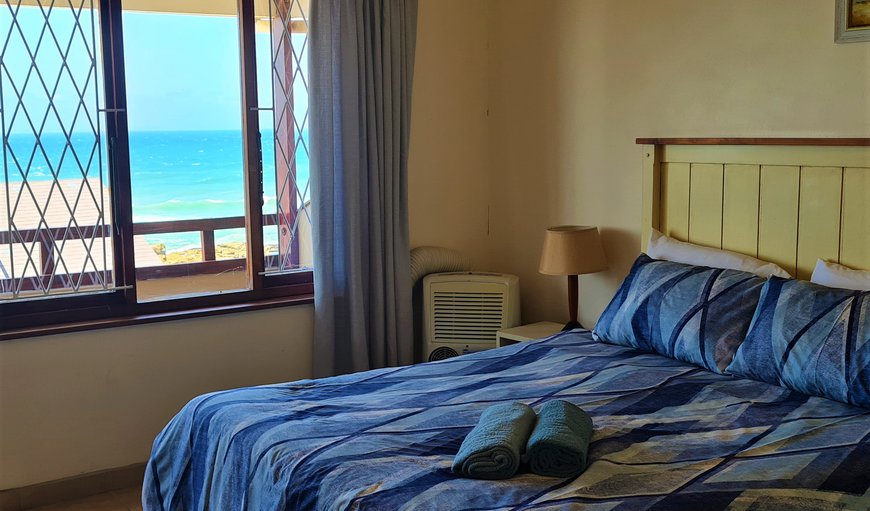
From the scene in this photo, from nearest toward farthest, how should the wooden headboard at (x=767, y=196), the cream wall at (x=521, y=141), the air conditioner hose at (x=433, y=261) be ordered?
1. the wooden headboard at (x=767, y=196)
2. the cream wall at (x=521, y=141)
3. the air conditioner hose at (x=433, y=261)

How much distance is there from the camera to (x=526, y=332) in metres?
3.79

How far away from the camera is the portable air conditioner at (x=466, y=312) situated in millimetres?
3928

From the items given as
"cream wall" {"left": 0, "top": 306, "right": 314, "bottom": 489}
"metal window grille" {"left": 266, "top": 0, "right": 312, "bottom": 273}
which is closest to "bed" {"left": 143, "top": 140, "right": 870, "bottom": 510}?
"cream wall" {"left": 0, "top": 306, "right": 314, "bottom": 489}

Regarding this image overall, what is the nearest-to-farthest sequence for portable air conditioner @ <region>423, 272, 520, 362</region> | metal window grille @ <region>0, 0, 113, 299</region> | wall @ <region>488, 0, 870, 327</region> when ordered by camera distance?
wall @ <region>488, 0, 870, 327</region>
metal window grille @ <region>0, 0, 113, 299</region>
portable air conditioner @ <region>423, 272, 520, 362</region>

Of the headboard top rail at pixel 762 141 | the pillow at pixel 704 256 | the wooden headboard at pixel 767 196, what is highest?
the headboard top rail at pixel 762 141

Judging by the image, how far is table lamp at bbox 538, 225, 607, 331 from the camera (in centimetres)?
359

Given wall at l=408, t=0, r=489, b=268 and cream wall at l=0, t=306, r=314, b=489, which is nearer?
cream wall at l=0, t=306, r=314, b=489

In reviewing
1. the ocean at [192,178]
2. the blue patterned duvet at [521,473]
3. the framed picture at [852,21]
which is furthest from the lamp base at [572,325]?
the framed picture at [852,21]

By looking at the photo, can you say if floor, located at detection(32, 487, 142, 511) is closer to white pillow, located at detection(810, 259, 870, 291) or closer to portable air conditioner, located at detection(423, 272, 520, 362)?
portable air conditioner, located at detection(423, 272, 520, 362)

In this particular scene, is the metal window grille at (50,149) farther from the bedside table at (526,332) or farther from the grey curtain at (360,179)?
the bedside table at (526,332)

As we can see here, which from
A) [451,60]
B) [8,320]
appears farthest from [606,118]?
[8,320]

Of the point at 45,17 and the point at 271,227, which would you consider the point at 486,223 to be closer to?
the point at 271,227

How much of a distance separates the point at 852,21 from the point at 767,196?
2.04 feet

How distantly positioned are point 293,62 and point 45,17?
0.98 meters
